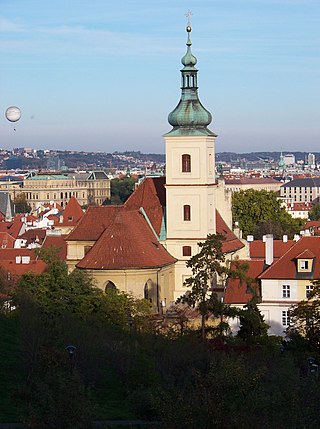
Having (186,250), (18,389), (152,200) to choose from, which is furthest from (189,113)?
(18,389)

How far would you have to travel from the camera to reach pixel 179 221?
5444cm

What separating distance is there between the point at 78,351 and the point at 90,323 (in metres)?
9.22

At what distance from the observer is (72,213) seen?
89188 millimetres

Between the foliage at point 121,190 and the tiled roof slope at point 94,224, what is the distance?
110 m

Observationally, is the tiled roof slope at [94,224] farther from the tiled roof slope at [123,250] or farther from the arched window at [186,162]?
the arched window at [186,162]

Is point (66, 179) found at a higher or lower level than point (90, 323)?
higher

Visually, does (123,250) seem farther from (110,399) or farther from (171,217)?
(110,399)

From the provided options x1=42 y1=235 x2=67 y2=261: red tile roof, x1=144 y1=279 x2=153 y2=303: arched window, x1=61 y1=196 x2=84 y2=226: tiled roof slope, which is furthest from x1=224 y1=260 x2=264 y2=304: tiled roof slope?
x1=61 y1=196 x2=84 y2=226: tiled roof slope

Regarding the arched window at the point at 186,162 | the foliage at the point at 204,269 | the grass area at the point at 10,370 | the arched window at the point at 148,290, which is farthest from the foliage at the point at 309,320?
the arched window at the point at 186,162

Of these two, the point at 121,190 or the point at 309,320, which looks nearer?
the point at 309,320

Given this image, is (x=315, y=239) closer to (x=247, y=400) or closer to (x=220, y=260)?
(x=220, y=260)

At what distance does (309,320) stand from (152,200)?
18.5 m

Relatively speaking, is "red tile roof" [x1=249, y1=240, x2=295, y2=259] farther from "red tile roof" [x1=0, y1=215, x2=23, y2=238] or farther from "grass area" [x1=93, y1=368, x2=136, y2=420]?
"grass area" [x1=93, y1=368, x2=136, y2=420]

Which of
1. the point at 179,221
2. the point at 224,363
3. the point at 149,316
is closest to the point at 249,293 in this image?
the point at 149,316
